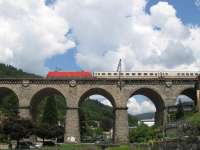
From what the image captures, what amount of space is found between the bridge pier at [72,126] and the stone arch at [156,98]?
9.11 meters

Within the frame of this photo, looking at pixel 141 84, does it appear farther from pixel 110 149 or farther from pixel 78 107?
pixel 110 149

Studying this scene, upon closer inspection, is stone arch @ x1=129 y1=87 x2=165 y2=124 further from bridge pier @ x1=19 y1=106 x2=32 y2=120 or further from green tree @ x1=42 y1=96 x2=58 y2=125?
green tree @ x1=42 y1=96 x2=58 y2=125

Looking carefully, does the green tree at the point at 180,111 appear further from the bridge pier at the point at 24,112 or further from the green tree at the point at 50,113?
the green tree at the point at 50,113

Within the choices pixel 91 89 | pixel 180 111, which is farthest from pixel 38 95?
pixel 180 111

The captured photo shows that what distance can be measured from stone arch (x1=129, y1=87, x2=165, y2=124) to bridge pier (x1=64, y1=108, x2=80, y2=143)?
359 inches

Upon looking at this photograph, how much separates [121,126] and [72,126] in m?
7.29

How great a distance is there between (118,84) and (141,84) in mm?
3470

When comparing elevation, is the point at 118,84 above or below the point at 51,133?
above

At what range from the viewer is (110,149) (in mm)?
48125

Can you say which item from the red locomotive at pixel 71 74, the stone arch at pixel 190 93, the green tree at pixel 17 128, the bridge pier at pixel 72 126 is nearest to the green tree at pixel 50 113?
the red locomotive at pixel 71 74

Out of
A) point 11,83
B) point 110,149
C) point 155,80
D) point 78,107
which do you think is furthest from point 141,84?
point 11,83

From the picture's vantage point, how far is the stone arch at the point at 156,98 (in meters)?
61.1

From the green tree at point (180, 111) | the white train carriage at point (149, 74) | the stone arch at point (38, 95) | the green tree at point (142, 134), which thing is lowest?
the green tree at point (142, 134)

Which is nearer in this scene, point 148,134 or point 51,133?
point 148,134
